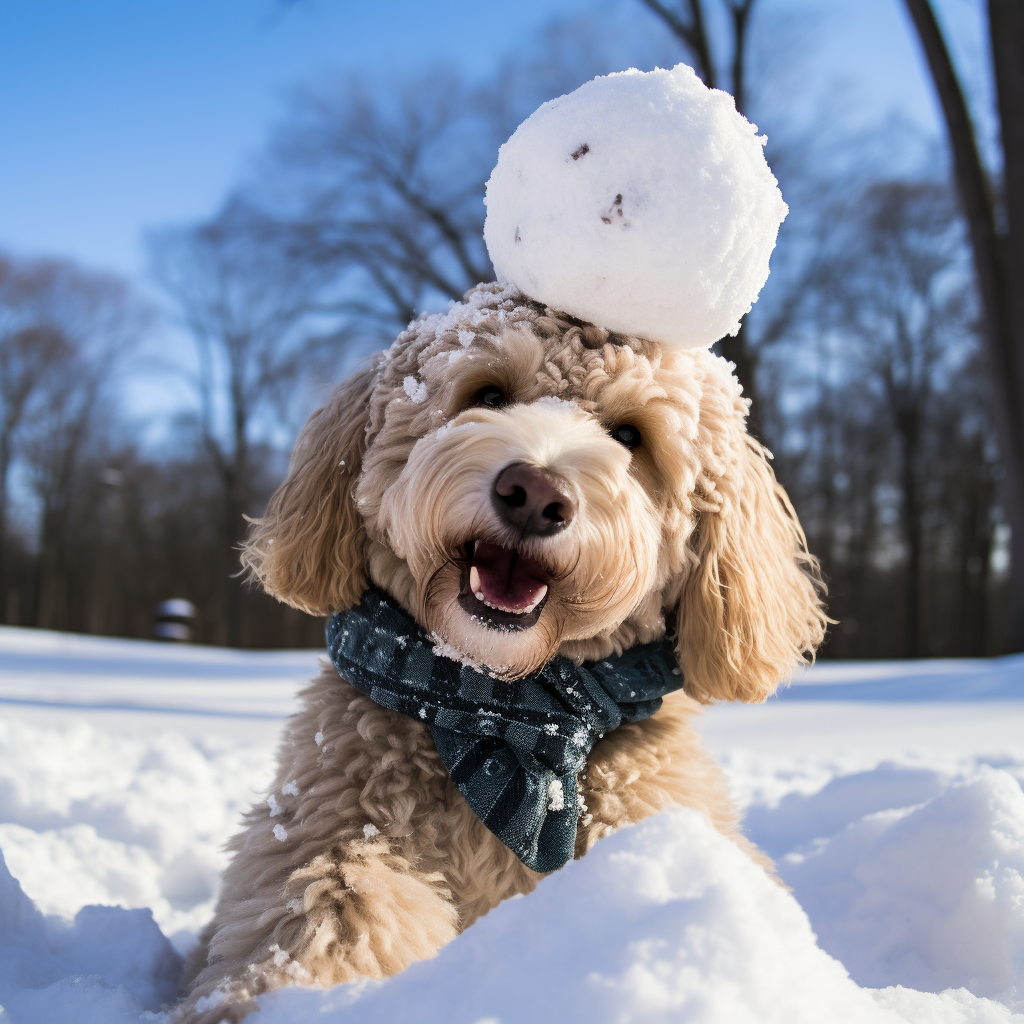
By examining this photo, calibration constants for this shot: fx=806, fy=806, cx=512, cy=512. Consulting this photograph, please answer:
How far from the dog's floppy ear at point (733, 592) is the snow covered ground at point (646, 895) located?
2.16 ft

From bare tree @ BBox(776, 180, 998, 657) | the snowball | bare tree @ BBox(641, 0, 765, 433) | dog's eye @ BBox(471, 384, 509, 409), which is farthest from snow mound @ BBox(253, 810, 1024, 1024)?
bare tree @ BBox(776, 180, 998, 657)

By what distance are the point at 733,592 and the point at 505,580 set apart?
644 mm

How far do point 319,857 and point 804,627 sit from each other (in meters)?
1.44

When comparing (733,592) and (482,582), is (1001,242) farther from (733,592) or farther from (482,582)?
(482,582)

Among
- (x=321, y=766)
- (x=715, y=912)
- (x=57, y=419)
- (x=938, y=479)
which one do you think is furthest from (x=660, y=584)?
(x=57, y=419)

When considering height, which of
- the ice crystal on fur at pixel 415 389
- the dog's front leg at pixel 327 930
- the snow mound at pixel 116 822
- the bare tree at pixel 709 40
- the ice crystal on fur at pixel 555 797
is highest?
the bare tree at pixel 709 40

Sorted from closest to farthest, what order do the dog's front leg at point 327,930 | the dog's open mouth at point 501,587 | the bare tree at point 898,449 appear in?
the dog's front leg at point 327,930 → the dog's open mouth at point 501,587 → the bare tree at point 898,449

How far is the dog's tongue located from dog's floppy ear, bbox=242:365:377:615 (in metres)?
0.45

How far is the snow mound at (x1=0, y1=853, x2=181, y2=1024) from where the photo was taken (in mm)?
1441

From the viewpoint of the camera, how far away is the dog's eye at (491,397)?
1.95 metres

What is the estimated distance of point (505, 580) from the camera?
68.7 inches

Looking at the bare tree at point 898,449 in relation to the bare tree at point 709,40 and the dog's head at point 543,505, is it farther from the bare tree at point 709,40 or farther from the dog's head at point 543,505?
the dog's head at point 543,505

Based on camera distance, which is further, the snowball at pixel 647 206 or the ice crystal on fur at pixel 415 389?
the ice crystal on fur at pixel 415 389

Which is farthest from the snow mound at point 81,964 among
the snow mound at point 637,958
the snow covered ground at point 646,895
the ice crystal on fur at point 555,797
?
the ice crystal on fur at point 555,797
